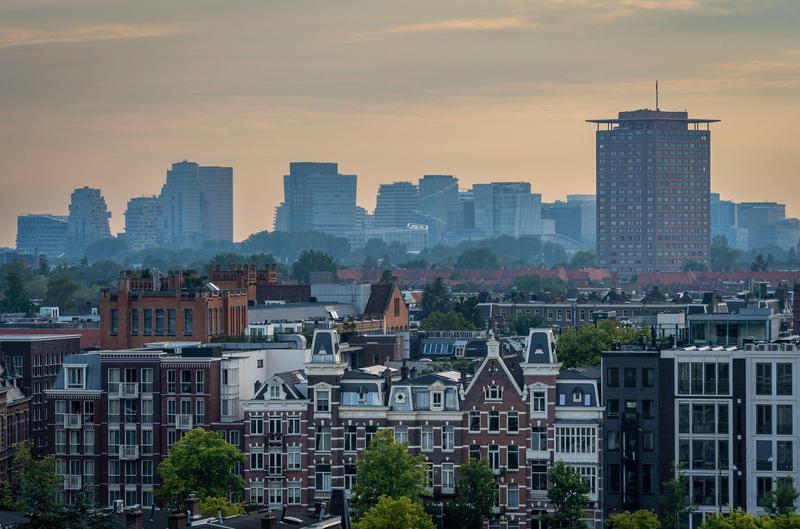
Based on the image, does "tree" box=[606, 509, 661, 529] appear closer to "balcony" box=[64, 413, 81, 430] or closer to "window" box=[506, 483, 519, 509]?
"window" box=[506, 483, 519, 509]

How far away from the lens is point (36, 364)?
132 metres

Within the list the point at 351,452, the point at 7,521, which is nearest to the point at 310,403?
the point at 351,452

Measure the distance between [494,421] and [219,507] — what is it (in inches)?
539

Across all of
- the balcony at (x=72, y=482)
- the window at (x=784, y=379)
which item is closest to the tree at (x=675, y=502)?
the window at (x=784, y=379)

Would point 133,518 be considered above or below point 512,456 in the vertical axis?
below

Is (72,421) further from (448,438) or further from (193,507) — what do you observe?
(193,507)

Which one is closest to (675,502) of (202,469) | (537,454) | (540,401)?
(537,454)

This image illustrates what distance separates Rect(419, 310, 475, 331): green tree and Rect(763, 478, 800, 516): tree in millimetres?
86318

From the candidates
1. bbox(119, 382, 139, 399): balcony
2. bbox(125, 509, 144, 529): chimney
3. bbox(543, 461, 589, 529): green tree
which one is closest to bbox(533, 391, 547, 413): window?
bbox(543, 461, 589, 529): green tree

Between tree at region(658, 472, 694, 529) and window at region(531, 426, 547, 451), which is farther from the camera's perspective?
window at region(531, 426, 547, 451)

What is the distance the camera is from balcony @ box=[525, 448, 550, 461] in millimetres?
104688

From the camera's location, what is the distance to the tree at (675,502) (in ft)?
328

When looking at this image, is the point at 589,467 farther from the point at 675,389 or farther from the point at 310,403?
the point at 310,403

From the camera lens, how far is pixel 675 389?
104m
